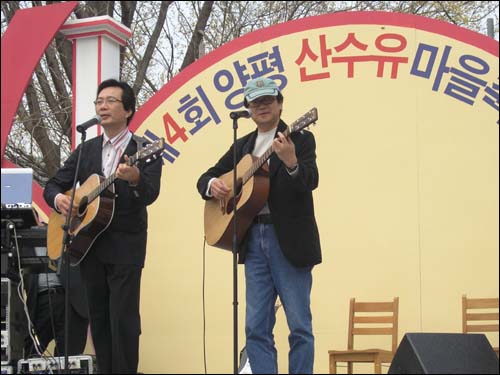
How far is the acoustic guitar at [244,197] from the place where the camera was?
12.6ft

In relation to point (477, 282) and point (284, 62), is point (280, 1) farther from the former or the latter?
point (477, 282)

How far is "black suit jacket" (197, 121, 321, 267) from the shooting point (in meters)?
3.69

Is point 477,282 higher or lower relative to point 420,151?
lower

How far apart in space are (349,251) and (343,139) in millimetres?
818

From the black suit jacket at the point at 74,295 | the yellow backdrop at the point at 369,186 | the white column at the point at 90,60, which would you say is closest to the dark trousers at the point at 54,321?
the black suit jacket at the point at 74,295

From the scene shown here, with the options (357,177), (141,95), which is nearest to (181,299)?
(357,177)

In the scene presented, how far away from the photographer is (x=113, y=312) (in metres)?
4.08

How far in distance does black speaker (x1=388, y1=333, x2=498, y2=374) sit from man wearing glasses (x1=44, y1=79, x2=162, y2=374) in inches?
68.2

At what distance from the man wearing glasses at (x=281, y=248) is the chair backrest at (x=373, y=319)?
1.71m

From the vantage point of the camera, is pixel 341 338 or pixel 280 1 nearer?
pixel 341 338

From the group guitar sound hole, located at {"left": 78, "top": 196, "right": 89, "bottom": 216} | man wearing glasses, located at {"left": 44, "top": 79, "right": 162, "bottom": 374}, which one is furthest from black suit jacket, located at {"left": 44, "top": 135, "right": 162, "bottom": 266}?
guitar sound hole, located at {"left": 78, "top": 196, "right": 89, "bottom": 216}

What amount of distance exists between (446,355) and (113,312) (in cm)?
197

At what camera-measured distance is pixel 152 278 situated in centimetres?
586

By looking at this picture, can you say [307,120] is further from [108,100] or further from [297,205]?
[108,100]
